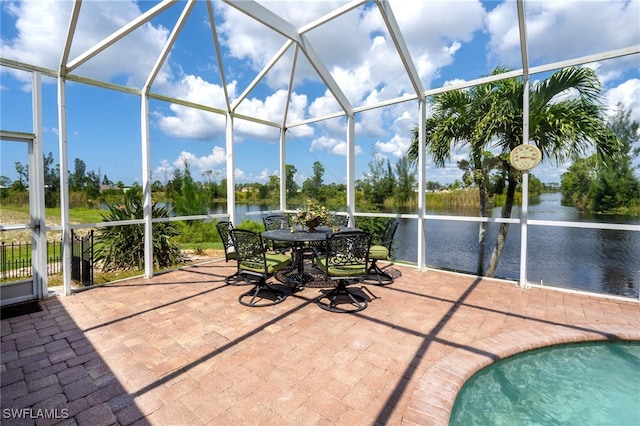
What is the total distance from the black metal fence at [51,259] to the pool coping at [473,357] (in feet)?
16.8

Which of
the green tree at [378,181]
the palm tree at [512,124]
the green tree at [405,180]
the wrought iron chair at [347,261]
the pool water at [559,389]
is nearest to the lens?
the pool water at [559,389]

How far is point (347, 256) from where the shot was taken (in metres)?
3.78

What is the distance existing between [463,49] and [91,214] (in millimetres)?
7104

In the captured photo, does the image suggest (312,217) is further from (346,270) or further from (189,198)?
(189,198)

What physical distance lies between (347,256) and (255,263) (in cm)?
121

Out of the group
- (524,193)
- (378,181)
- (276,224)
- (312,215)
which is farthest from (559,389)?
(276,224)

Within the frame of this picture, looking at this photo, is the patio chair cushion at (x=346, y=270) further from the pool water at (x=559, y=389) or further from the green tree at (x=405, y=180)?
the green tree at (x=405, y=180)

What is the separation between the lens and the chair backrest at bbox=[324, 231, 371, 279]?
370 centimetres

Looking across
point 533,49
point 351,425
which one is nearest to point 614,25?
point 533,49

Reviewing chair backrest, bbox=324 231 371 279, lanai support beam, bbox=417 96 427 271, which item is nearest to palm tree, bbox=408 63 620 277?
lanai support beam, bbox=417 96 427 271

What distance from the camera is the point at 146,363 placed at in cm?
256

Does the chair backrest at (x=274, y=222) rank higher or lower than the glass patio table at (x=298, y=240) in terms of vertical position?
higher

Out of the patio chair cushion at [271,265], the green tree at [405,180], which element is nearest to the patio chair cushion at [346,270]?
the patio chair cushion at [271,265]

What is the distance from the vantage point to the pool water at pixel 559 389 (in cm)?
211
